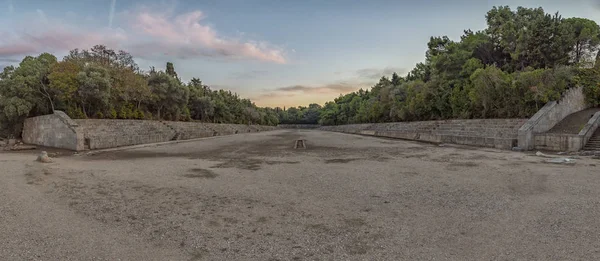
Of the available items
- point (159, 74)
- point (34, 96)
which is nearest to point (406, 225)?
point (34, 96)

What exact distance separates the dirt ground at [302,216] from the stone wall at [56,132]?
32.3 ft

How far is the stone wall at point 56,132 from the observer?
57.3ft

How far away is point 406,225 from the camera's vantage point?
474cm

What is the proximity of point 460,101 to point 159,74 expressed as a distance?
117 feet

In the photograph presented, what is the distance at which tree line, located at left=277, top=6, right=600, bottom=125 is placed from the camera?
69.8 ft

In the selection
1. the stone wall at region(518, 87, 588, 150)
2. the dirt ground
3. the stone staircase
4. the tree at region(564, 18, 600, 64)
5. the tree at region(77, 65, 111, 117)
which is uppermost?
the tree at region(564, 18, 600, 64)

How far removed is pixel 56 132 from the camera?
1867 cm

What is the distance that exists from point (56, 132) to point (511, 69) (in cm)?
3969

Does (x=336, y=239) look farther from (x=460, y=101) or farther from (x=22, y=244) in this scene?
(x=460, y=101)

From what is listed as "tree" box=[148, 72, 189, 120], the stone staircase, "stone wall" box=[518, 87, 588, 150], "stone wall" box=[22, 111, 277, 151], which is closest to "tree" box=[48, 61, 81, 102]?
"stone wall" box=[22, 111, 277, 151]

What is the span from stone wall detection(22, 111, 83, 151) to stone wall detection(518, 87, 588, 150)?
84.2ft

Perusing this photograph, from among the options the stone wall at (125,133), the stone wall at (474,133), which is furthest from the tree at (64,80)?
the stone wall at (474,133)

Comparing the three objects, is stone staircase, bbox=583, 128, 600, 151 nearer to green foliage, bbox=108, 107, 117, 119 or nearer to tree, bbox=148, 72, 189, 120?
green foliage, bbox=108, 107, 117, 119

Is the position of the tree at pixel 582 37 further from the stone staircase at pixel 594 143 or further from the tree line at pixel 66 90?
the tree line at pixel 66 90
